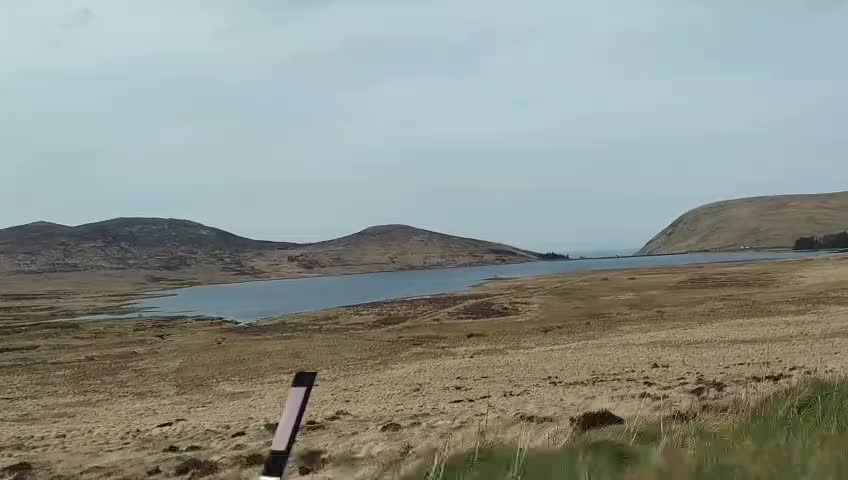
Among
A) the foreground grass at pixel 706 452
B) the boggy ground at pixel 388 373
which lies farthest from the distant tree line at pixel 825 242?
the foreground grass at pixel 706 452

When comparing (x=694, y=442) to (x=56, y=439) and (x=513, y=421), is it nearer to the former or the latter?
(x=513, y=421)

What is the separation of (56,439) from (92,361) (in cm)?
2028

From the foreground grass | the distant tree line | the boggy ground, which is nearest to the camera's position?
the foreground grass

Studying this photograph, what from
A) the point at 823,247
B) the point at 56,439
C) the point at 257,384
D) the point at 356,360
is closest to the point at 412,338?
the point at 356,360

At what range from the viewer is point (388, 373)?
81.0ft

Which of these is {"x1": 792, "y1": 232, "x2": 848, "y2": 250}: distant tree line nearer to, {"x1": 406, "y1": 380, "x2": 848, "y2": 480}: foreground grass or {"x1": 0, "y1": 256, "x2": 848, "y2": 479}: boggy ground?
{"x1": 0, "y1": 256, "x2": 848, "y2": 479}: boggy ground

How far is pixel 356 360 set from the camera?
2966cm

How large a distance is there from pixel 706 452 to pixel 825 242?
17420 cm

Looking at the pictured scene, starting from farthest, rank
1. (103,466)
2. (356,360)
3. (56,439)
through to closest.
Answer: (356,360) < (56,439) < (103,466)

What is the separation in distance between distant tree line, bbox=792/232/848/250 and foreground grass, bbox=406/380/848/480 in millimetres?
166501

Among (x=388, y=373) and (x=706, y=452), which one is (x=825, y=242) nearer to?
(x=388, y=373)

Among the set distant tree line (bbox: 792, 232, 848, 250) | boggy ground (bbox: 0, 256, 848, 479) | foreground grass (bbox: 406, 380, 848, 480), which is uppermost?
distant tree line (bbox: 792, 232, 848, 250)

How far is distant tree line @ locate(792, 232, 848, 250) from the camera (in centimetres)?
15100

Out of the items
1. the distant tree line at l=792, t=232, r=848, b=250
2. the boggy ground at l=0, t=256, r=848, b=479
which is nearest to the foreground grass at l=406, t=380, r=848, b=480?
the boggy ground at l=0, t=256, r=848, b=479
